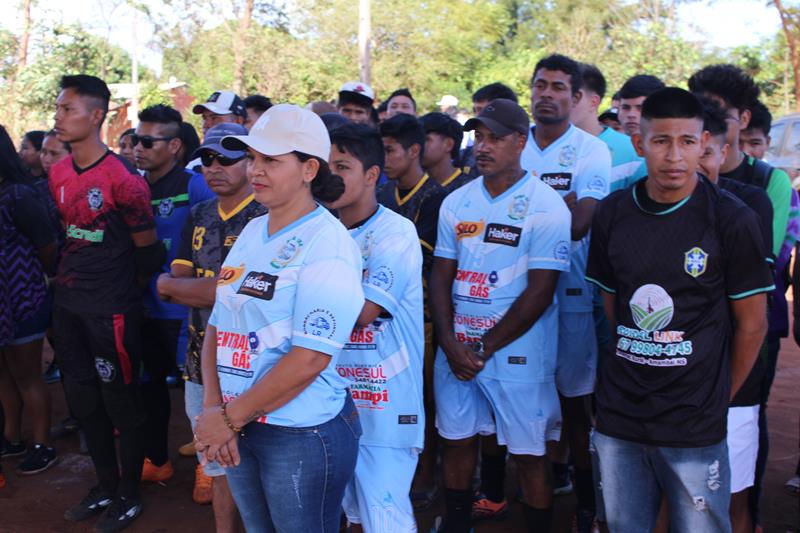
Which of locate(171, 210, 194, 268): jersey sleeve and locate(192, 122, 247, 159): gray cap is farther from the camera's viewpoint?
locate(171, 210, 194, 268): jersey sleeve

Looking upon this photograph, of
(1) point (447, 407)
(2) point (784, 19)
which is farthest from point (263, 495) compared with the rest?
(2) point (784, 19)

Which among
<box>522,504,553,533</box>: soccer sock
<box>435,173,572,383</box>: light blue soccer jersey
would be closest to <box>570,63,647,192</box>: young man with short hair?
<box>435,173,572,383</box>: light blue soccer jersey

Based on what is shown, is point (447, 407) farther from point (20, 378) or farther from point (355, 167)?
point (20, 378)

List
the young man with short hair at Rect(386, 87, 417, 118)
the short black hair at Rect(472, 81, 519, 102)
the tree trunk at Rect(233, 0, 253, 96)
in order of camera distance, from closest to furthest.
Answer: the short black hair at Rect(472, 81, 519, 102) → the young man with short hair at Rect(386, 87, 417, 118) → the tree trunk at Rect(233, 0, 253, 96)

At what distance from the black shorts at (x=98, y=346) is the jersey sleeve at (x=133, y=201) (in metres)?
0.52

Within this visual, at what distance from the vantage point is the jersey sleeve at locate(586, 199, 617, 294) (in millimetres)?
3182

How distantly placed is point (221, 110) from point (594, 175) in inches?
133

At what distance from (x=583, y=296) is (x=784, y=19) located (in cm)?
1765

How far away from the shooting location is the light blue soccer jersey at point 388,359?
3.51 m

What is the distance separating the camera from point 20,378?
18.4 feet

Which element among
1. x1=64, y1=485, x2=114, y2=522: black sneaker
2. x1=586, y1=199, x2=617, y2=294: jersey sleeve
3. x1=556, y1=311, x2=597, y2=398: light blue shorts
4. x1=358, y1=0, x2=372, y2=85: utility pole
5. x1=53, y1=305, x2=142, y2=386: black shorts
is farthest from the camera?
x1=358, y1=0, x2=372, y2=85: utility pole

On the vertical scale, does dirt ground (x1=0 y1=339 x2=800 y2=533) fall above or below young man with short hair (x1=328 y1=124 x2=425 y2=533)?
below

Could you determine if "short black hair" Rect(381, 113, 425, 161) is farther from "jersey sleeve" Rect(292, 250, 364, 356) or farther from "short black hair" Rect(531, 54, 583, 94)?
"jersey sleeve" Rect(292, 250, 364, 356)

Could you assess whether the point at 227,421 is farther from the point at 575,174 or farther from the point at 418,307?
the point at 575,174
